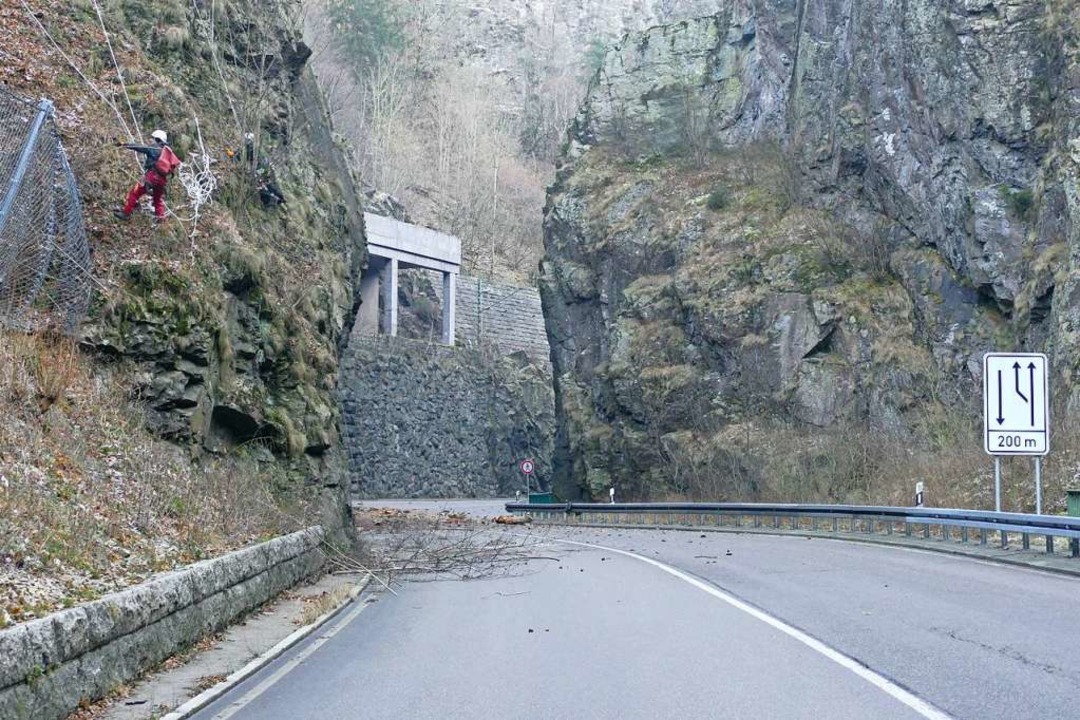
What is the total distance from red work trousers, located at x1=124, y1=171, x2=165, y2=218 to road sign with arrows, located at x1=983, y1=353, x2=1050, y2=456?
1288cm

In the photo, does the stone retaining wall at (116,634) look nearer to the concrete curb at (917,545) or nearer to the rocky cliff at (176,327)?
the rocky cliff at (176,327)

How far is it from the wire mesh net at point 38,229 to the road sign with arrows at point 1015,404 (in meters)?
13.6

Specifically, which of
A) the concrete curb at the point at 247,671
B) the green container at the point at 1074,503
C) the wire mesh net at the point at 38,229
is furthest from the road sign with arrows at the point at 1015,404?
the wire mesh net at the point at 38,229

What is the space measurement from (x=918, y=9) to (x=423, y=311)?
38.4 metres

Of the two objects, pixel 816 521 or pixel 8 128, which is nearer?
pixel 8 128

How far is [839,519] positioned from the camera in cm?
2848

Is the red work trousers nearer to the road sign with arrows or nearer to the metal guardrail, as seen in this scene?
the road sign with arrows

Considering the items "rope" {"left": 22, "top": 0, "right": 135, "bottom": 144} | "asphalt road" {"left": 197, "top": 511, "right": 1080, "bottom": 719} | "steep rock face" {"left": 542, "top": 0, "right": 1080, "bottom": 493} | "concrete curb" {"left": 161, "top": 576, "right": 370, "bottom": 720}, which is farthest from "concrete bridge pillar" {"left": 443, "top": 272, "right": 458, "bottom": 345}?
"concrete curb" {"left": 161, "top": 576, "right": 370, "bottom": 720}

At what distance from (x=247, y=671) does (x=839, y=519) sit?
20657 mm

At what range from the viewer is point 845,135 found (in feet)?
144

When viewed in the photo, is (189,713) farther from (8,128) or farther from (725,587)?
(8,128)

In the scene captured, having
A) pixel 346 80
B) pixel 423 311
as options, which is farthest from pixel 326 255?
pixel 346 80

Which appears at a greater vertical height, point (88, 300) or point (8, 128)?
point (8, 128)

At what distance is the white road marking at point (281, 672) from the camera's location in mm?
8523
